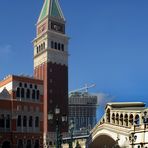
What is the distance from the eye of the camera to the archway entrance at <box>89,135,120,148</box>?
57631mm

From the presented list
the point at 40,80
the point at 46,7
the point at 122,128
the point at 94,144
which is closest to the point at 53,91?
the point at 40,80

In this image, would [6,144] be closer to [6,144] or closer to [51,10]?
[6,144]

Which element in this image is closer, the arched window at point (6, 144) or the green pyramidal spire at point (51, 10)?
the arched window at point (6, 144)

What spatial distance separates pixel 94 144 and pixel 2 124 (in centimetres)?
2655

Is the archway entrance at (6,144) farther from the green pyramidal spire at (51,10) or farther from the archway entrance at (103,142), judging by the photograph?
the green pyramidal spire at (51,10)

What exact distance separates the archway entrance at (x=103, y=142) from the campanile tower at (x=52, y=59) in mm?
28615

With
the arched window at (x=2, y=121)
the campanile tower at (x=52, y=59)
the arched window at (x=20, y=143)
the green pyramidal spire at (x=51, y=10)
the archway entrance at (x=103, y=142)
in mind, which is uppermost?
the green pyramidal spire at (x=51, y=10)

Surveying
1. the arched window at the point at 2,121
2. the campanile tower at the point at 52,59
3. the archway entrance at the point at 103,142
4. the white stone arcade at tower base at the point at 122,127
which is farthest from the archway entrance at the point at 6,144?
the white stone arcade at tower base at the point at 122,127

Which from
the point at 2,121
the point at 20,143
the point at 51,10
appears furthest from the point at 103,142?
the point at 51,10

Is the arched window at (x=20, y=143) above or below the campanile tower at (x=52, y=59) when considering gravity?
below

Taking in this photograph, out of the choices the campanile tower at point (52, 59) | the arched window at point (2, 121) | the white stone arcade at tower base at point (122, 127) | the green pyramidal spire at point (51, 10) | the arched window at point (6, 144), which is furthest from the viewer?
the green pyramidal spire at point (51, 10)

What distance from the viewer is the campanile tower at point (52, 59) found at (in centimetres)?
9156

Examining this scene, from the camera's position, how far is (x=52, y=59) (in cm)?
9494

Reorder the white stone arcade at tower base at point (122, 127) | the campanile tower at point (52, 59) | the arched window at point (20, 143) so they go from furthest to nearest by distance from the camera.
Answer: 1. the campanile tower at point (52, 59)
2. the arched window at point (20, 143)
3. the white stone arcade at tower base at point (122, 127)
